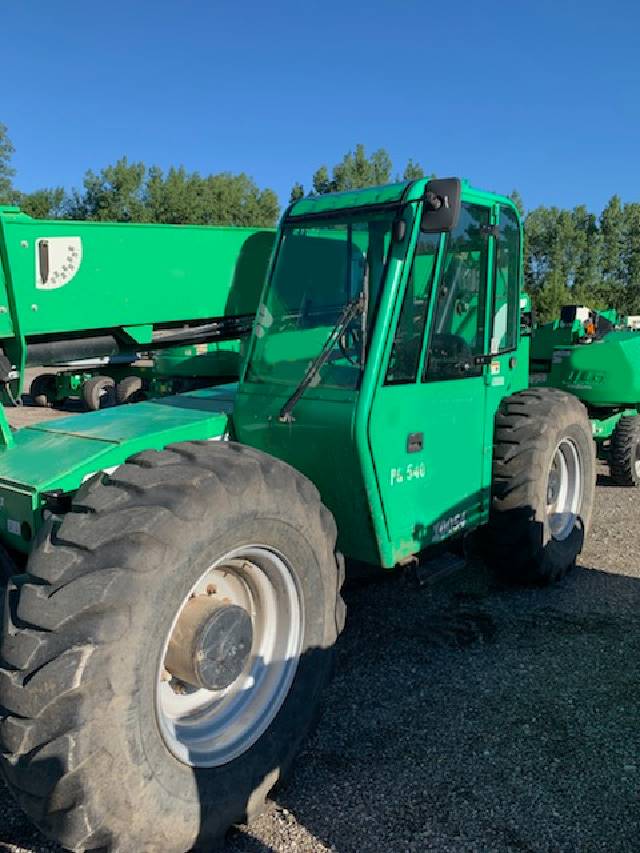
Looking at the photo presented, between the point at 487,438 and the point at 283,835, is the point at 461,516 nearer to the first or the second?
the point at 487,438

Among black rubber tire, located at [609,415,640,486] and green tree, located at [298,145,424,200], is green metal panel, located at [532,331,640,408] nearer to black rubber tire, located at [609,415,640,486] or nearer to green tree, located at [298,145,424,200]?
black rubber tire, located at [609,415,640,486]

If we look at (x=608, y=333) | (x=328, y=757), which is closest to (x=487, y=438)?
(x=328, y=757)

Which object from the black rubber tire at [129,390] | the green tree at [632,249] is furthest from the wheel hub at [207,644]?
the green tree at [632,249]

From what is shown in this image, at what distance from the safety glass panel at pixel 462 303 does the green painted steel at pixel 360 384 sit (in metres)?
0.01

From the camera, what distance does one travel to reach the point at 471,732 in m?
3.47

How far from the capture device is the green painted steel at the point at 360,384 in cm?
342

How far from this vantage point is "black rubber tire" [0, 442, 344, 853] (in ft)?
7.14

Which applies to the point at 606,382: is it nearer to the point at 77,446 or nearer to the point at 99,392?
the point at 77,446

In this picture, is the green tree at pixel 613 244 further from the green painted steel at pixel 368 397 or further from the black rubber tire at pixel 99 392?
the green painted steel at pixel 368 397

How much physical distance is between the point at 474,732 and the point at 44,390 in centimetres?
1406

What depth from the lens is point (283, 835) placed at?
9.25ft

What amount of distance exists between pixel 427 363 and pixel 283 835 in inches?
90.3

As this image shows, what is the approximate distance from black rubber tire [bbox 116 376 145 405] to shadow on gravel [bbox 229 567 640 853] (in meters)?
9.41

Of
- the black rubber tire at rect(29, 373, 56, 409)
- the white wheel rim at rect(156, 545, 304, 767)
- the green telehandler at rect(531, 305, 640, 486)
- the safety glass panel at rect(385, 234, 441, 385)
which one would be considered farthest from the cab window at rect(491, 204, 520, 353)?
the black rubber tire at rect(29, 373, 56, 409)
